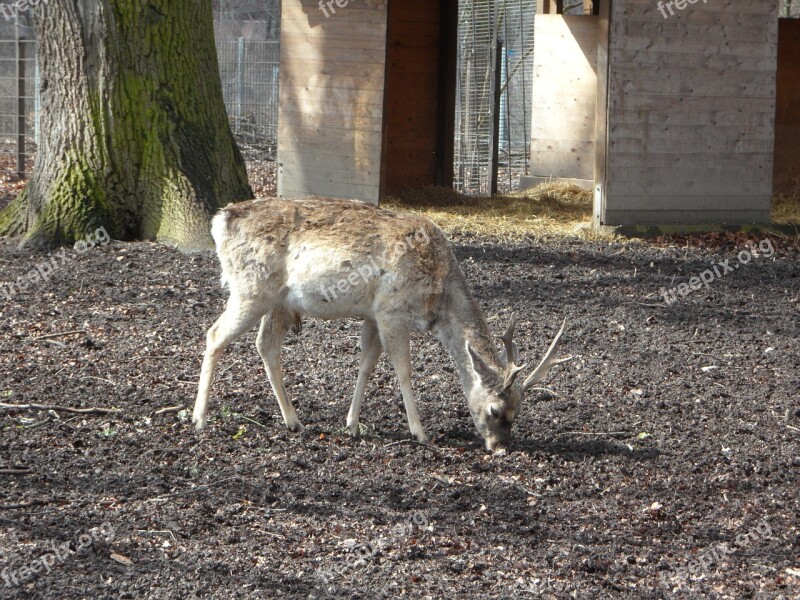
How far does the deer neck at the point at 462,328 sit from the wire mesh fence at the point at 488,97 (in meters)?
8.13

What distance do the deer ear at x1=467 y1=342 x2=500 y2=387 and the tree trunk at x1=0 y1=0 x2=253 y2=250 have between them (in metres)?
4.52

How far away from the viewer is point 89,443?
5.24m

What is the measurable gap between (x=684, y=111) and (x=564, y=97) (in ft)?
11.7

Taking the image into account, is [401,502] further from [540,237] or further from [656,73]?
[656,73]

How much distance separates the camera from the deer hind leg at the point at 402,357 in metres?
5.50

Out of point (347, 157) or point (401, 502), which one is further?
point (347, 157)

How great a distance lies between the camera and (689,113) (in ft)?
35.9

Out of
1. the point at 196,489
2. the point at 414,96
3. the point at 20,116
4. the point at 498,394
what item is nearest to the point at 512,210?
the point at 414,96

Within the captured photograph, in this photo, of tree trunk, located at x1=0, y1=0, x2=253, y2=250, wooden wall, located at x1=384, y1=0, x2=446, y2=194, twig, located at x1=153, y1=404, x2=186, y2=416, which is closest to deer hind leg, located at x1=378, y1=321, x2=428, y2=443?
twig, located at x1=153, y1=404, x2=186, y2=416

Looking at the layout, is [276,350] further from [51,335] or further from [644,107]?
[644,107]

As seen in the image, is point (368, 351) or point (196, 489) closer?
point (196, 489)

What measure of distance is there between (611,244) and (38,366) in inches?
231

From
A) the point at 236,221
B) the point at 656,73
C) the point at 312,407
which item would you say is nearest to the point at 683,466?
the point at 312,407

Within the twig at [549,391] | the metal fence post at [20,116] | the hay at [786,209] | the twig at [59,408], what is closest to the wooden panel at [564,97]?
the hay at [786,209]
